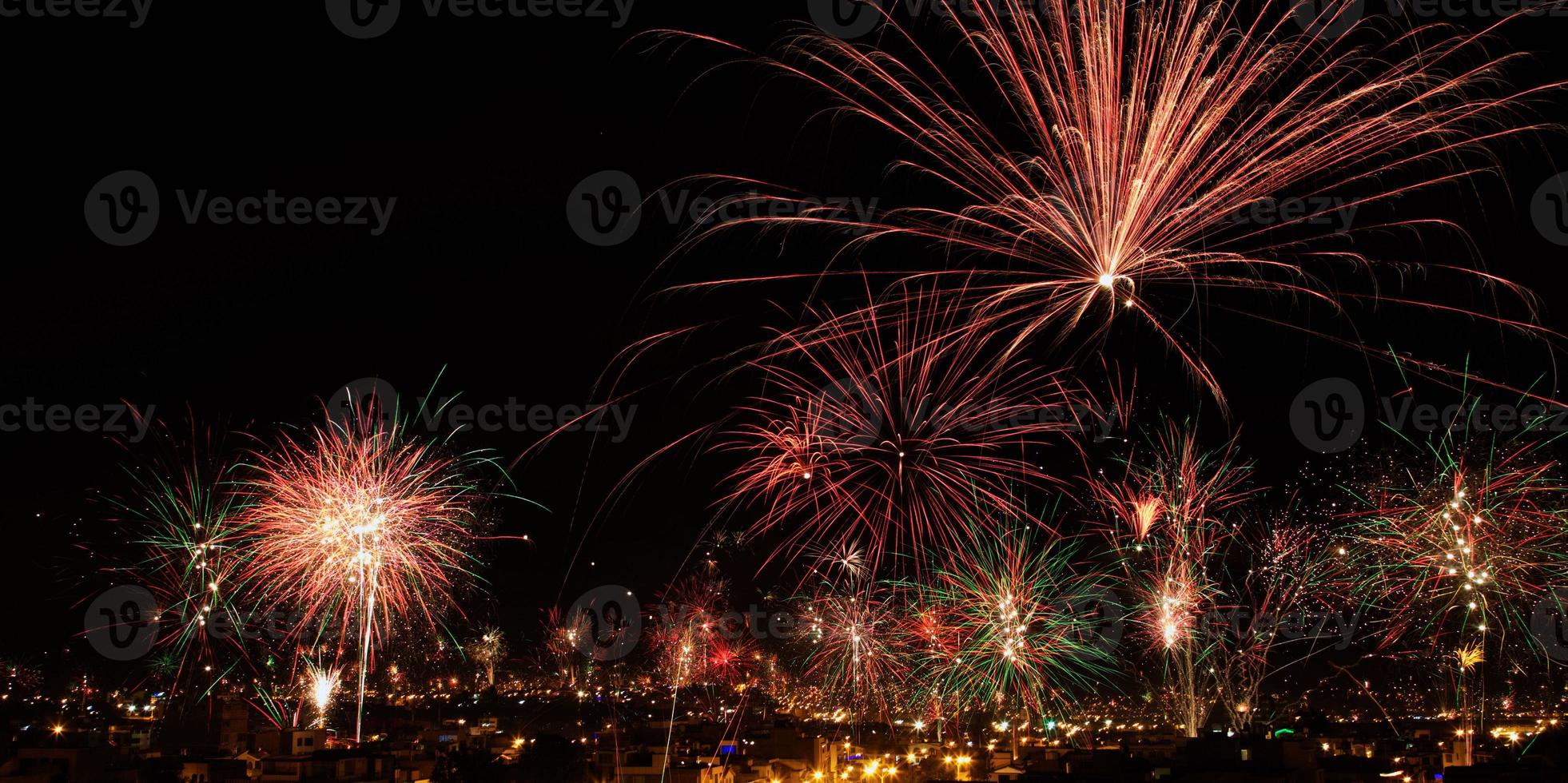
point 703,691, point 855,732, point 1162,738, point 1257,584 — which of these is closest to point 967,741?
point 855,732

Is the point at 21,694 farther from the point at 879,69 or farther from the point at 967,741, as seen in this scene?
the point at 879,69

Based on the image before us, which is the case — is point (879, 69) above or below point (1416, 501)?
above

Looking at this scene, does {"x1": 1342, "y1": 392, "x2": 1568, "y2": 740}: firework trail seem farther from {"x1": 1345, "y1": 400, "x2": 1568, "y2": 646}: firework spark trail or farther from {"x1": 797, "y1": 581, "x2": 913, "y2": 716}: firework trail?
{"x1": 797, "y1": 581, "x2": 913, "y2": 716}: firework trail

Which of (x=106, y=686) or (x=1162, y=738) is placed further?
(x=106, y=686)
